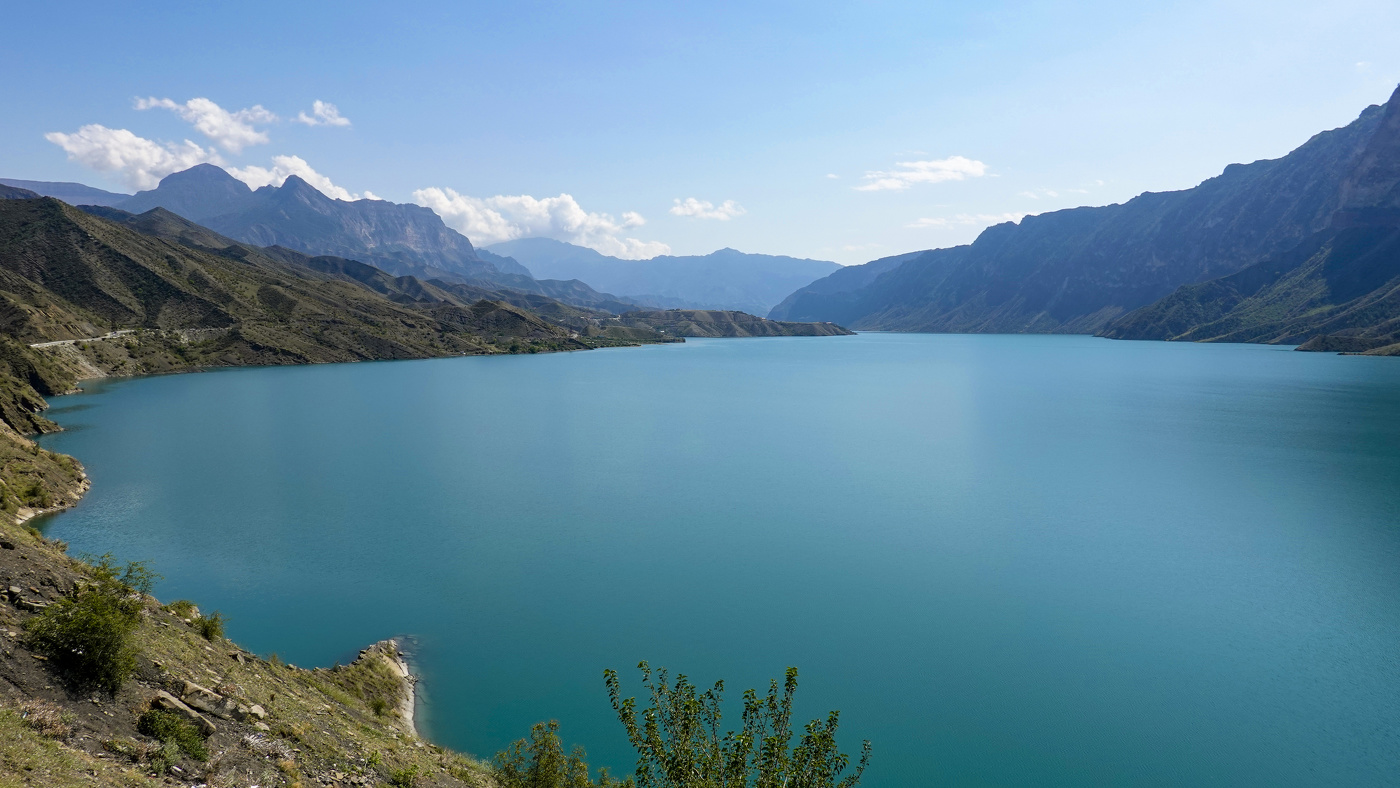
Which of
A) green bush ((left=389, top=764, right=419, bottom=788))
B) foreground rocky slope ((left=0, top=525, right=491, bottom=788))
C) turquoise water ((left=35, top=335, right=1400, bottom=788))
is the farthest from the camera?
turquoise water ((left=35, top=335, right=1400, bottom=788))

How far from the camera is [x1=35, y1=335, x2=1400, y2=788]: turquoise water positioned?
2297cm

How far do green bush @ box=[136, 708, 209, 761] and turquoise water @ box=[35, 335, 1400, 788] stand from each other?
356 inches

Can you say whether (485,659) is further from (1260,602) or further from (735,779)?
(1260,602)

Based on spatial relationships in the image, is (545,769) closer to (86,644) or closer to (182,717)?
(182,717)

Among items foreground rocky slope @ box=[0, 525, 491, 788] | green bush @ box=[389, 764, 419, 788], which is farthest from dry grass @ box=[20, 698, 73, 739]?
green bush @ box=[389, 764, 419, 788]

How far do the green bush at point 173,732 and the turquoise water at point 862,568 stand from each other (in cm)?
903

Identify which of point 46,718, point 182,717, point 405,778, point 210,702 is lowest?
point 405,778

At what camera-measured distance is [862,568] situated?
118ft

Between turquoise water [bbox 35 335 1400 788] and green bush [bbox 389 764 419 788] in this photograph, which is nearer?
green bush [bbox 389 764 419 788]

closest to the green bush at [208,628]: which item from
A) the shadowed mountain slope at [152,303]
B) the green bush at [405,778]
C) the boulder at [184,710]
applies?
the boulder at [184,710]

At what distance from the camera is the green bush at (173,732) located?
537 inches

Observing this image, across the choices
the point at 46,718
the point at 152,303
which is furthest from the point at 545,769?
the point at 152,303

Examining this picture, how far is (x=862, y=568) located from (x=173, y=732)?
2916 cm

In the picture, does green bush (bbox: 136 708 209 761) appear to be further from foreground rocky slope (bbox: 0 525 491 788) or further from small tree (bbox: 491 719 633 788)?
small tree (bbox: 491 719 633 788)
